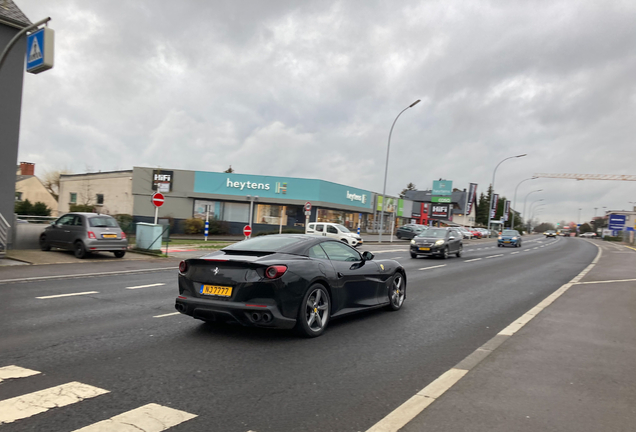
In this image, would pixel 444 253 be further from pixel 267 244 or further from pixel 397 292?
pixel 267 244

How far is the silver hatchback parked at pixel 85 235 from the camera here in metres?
15.7

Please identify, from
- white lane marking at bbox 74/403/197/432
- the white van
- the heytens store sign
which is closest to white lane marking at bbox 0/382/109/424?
white lane marking at bbox 74/403/197/432

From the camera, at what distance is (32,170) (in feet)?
200

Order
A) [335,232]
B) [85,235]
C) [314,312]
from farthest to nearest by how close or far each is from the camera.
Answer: [335,232]
[85,235]
[314,312]

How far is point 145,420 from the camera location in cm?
350

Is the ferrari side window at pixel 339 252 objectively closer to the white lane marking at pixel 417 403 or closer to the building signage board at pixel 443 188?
the white lane marking at pixel 417 403

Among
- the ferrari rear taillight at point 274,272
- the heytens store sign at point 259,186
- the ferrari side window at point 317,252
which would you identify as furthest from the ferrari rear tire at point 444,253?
the heytens store sign at point 259,186

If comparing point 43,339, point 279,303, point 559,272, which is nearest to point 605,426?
point 279,303

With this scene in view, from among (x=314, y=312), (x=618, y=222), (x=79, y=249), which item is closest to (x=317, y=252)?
(x=314, y=312)

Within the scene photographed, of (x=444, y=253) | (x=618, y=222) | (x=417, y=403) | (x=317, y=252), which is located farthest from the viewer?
(x=618, y=222)

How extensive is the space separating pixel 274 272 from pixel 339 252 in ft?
5.49

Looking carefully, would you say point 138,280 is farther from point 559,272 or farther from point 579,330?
point 559,272

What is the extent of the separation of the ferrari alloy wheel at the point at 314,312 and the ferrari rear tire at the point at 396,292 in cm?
213

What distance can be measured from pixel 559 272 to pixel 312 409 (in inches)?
646
